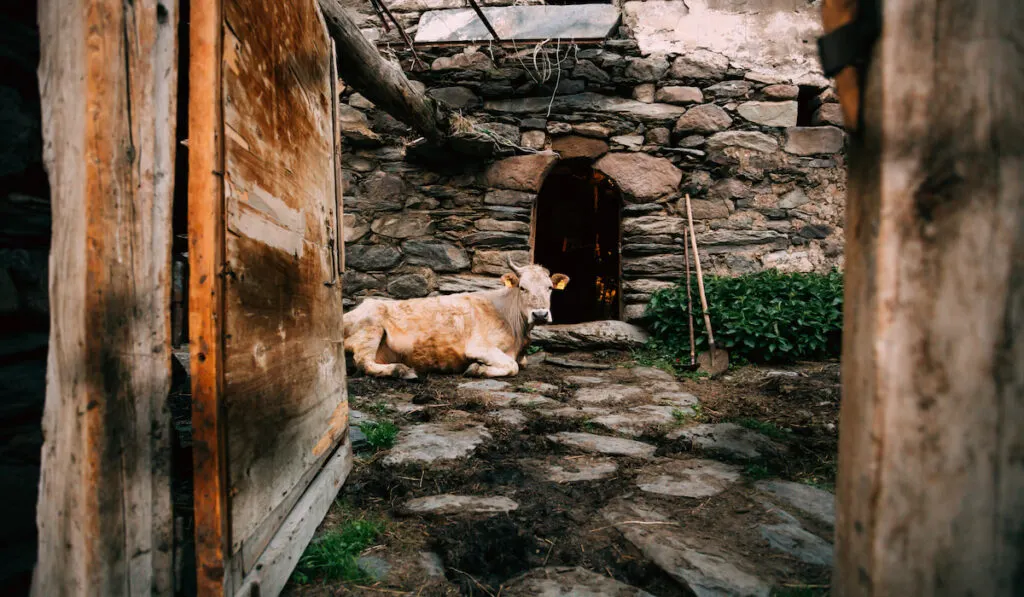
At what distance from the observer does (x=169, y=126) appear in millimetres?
1083

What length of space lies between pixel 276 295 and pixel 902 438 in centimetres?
151

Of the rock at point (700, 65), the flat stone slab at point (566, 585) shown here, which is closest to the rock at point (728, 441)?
the flat stone slab at point (566, 585)

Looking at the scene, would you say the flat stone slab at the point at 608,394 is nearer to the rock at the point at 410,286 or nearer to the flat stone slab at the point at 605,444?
the flat stone slab at the point at 605,444

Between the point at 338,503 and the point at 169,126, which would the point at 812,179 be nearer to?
the point at 338,503

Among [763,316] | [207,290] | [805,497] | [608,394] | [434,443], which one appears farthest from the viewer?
[763,316]

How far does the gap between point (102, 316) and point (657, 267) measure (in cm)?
598

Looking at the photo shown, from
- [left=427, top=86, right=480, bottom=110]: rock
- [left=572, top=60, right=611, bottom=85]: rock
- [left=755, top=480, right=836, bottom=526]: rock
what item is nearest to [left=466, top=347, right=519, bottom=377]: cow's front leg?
[left=755, top=480, right=836, bottom=526]: rock

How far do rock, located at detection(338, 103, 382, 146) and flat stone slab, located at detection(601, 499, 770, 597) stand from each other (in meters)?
5.68

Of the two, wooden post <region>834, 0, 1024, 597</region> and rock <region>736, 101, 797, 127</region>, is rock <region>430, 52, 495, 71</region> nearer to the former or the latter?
rock <region>736, 101, 797, 127</region>

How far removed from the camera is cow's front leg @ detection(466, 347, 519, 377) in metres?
4.85

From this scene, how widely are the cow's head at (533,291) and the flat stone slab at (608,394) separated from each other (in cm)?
101

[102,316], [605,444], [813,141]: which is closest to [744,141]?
[813,141]

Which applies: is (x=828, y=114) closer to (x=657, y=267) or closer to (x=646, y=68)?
(x=646, y=68)

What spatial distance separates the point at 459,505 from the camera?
201cm
